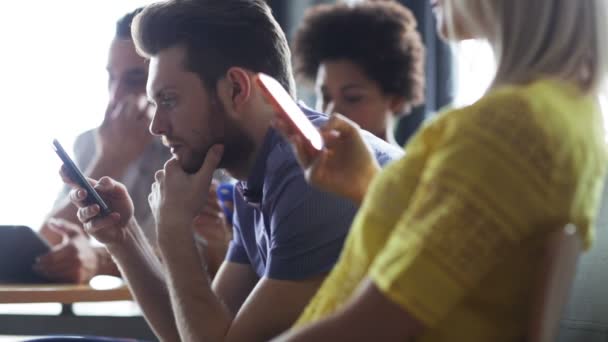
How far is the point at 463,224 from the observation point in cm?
83

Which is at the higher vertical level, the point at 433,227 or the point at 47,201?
the point at 433,227

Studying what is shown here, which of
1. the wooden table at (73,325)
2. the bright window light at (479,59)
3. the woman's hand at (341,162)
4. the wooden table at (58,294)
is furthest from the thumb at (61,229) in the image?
the bright window light at (479,59)

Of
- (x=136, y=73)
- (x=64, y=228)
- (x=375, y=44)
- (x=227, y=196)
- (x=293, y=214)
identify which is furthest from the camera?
(x=375, y=44)

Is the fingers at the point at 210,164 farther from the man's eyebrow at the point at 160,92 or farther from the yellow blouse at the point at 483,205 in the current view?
the yellow blouse at the point at 483,205

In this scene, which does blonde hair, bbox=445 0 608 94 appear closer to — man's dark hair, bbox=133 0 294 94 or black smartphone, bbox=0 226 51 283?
man's dark hair, bbox=133 0 294 94

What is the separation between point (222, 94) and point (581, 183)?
2.90ft

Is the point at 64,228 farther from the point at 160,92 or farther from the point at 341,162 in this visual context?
the point at 341,162

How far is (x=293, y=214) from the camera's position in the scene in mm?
1479

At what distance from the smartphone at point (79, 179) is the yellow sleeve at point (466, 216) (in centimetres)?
97

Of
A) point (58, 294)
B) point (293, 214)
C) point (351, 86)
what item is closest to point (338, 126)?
point (293, 214)

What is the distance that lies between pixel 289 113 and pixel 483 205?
0.38m

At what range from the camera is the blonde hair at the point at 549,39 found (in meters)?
0.93

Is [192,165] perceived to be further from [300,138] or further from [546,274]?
[546,274]

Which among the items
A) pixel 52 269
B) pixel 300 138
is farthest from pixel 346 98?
pixel 300 138
